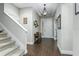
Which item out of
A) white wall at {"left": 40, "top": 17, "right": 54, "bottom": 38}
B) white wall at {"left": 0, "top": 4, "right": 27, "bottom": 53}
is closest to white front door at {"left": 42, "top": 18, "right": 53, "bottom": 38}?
white wall at {"left": 40, "top": 17, "right": 54, "bottom": 38}

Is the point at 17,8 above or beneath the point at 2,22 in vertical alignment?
above

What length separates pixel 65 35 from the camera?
4.25 metres

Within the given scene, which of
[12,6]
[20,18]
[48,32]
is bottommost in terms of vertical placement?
[48,32]

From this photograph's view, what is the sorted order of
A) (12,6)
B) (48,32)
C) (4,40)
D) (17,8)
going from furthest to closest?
(48,32) < (17,8) < (12,6) < (4,40)

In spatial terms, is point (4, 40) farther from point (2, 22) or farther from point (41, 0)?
point (41, 0)

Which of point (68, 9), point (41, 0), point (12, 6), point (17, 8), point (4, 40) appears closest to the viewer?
point (41, 0)

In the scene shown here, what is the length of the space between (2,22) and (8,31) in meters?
0.54

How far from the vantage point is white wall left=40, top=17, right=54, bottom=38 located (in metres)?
11.4

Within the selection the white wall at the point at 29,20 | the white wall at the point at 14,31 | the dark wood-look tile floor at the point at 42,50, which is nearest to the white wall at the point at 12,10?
the white wall at the point at 29,20

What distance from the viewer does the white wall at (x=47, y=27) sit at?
11371mm

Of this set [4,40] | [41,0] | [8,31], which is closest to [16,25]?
[8,31]

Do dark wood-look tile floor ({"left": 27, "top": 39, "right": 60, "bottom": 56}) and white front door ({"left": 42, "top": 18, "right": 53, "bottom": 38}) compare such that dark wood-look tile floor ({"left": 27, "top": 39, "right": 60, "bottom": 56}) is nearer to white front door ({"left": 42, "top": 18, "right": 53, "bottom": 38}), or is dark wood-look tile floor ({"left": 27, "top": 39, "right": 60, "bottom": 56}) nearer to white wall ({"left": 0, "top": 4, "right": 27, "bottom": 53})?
white wall ({"left": 0, "top": 4, "right": 27, "bottom": 53})

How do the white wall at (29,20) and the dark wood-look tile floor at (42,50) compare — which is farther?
the white wall at (29,20)

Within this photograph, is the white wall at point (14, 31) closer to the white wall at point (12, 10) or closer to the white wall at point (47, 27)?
the white wall at point (12, 10)
